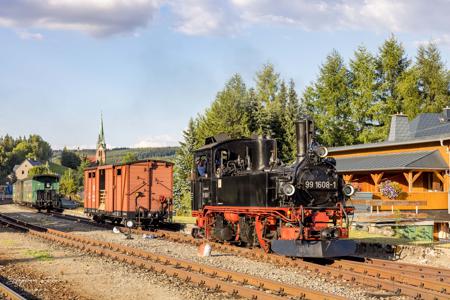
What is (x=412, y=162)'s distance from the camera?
26.5 meters

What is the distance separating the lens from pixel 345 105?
48625 millimetres

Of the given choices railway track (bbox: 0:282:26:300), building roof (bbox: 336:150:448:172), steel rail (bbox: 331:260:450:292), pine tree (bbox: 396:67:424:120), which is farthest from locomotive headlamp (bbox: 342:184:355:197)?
pine tree (bbox: 396:67:424:120)

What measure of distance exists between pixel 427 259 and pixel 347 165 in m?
16.6

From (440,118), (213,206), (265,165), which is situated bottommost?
(213,206)

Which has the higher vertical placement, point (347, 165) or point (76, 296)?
point (347, 165)

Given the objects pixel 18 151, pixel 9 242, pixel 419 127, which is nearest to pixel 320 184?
pixel 9 242

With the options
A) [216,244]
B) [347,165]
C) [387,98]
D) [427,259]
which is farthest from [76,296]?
[387,98]

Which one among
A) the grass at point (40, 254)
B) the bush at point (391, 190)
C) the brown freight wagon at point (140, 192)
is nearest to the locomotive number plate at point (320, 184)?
the grass at point (40, 254)

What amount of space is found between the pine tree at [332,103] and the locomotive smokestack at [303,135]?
114 ft

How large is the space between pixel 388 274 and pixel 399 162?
17.6m

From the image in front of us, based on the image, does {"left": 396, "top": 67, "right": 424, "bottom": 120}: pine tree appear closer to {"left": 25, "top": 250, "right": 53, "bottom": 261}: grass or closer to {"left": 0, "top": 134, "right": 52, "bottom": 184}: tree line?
{"left": 25, "top": 250, "right": 53, "bottom": 261}: grass

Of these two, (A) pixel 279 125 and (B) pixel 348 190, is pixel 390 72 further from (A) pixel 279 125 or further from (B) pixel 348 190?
(B) pixel 348 190

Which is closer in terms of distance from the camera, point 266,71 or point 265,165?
point 265,165

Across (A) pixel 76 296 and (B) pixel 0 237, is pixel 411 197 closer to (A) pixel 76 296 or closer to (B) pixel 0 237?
(B) pixel 0 237
